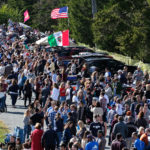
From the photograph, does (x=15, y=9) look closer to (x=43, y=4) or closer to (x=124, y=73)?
(x=43, y=4)

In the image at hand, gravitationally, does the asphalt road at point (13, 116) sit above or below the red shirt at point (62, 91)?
below

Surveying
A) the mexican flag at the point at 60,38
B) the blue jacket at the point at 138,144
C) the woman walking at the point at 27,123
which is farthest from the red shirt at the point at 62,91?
the mexican flag at the point at 60,38

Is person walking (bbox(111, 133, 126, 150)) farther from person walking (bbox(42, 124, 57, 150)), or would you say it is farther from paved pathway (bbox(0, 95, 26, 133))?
paved pathway (bbox(0, 95, 26, 133))

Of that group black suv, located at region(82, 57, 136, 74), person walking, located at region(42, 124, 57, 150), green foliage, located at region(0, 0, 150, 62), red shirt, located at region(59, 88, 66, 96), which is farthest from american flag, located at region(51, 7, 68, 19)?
person walking, located at region(42, 124, 57, 150)

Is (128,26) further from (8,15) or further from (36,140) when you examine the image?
(8,15)

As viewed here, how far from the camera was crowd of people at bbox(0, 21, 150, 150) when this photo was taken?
15172 mm

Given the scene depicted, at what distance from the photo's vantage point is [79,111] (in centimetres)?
1962

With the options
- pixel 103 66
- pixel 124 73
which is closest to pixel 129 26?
pixel 103 66

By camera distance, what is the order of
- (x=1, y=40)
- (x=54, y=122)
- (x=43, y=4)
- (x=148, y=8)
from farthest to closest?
(x=43, y=4), (x=1, y=40), (x=148, y=8), (x=54, y=122)

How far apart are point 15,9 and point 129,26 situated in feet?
169

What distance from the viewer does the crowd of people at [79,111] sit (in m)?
15.2

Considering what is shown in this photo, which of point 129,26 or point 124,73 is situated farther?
point 129,26

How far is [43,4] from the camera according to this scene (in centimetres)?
8062

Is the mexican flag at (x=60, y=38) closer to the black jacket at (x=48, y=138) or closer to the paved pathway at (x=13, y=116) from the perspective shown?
the paved pathway at (x=13, y=116)
